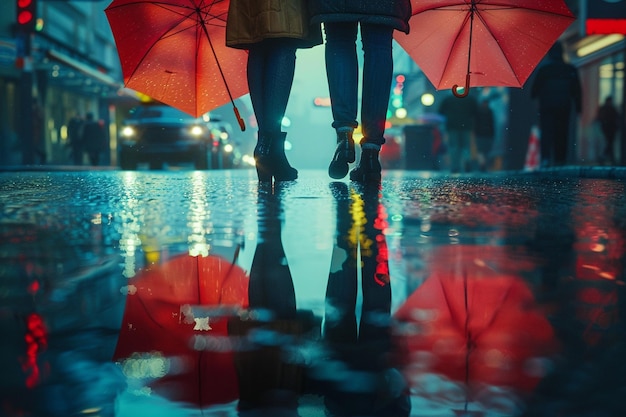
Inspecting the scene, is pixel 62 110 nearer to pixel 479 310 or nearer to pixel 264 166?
pixel 264 166

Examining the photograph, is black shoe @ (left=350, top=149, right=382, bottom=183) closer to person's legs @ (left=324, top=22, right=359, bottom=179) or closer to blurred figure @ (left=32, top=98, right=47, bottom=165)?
person's legs @ (left=324, top=22, right=359, bottom=179)

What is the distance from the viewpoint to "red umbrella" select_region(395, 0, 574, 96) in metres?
5.85

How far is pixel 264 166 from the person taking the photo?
4879mm

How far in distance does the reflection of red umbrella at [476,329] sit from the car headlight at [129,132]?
1588 cm

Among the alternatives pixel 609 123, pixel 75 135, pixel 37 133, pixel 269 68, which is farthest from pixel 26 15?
pixel 269 68

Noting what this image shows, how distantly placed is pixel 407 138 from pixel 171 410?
25.9 m

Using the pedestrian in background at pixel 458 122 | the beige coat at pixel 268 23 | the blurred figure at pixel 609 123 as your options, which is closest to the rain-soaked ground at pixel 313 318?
the beige coat at pixel 268 23

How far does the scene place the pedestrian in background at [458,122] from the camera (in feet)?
54.3

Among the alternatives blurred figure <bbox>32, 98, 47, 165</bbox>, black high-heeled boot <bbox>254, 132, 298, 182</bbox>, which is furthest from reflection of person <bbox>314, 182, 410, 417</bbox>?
blurred figure <bbox>32, 98, 47, 165</bbox>

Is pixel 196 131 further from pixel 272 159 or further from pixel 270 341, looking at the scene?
pixel 270 341

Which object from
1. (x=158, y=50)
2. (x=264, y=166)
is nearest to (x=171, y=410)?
(x=264, y=166)

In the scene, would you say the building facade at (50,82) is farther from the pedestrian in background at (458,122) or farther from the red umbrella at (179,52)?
the red umbrella at (179,52)

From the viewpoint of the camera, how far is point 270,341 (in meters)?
1.08

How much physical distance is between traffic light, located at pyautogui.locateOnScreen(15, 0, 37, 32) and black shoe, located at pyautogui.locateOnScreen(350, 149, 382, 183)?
749 inches
